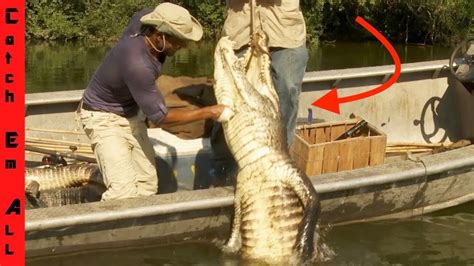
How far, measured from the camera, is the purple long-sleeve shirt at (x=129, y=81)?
20.0 ft

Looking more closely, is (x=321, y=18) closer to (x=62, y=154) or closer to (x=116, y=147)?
(x=62, y=154)

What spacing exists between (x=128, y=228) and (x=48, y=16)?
2516 cm

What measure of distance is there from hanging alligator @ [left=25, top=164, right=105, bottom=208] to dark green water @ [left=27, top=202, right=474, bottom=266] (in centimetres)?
87

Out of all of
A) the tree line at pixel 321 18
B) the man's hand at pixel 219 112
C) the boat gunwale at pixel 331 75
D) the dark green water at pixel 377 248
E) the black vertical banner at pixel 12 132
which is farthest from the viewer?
the tree line at pixel 321 18

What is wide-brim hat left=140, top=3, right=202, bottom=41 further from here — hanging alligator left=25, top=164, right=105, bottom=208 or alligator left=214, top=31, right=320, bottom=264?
hanging alligator left=25, top=164, right=105, bottom=208

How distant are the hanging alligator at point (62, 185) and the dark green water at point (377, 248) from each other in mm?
870

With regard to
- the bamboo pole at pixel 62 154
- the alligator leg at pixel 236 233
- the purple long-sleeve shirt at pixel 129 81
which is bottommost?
the alligator leg at pixel 236 233

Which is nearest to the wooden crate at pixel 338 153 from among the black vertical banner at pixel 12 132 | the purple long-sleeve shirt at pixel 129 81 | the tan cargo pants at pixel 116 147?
the tan cargo pants at pixel 116 147

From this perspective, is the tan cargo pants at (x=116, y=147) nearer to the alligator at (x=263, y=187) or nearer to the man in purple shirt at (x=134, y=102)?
the man in purple shirt at (x=134, y=102)

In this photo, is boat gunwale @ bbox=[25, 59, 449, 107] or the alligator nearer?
the alligator

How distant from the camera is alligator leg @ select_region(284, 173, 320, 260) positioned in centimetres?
641

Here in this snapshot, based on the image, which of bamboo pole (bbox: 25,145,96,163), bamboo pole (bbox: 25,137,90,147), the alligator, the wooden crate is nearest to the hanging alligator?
bamboo pole (bbox: 25,145,96,163)

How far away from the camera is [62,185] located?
7.63m

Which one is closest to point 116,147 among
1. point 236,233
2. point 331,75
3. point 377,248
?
point 236,233
